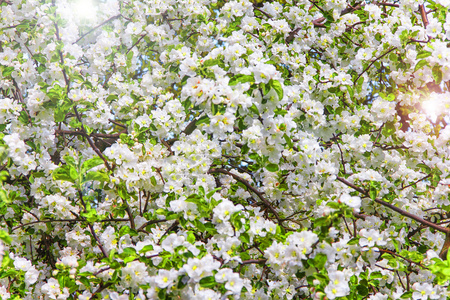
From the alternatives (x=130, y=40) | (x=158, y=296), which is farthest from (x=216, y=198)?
(x=130, y=40)

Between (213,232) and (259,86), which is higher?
(259,86)

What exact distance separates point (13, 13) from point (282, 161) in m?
3.27

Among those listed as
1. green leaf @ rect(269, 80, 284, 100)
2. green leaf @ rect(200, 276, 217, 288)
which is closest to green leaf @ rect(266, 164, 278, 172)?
green leaf @ rect(269, 80, 284, 100)

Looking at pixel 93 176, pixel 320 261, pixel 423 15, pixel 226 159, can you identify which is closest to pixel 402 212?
pixel 320 261

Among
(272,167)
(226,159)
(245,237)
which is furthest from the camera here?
(226,159)

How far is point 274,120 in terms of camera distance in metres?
2.50

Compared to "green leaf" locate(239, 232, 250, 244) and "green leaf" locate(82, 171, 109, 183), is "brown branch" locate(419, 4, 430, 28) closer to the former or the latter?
"green leaf" locate(239, 232, 250, 244)

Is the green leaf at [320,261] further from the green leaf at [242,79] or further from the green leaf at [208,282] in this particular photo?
the green leaf at [242,79]

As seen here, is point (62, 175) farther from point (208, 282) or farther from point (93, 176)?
point (208, 282)

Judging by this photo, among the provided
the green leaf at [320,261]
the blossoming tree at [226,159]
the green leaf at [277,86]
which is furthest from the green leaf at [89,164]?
the green leaf at [320,261]

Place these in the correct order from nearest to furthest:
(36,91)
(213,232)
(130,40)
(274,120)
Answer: (213,232) < (274,120) < (36,91) < (130,40)

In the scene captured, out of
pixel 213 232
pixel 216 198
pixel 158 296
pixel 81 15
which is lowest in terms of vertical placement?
pixel 158 296

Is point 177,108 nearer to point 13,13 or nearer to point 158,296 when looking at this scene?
point 158,296

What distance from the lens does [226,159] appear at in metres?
3.46
